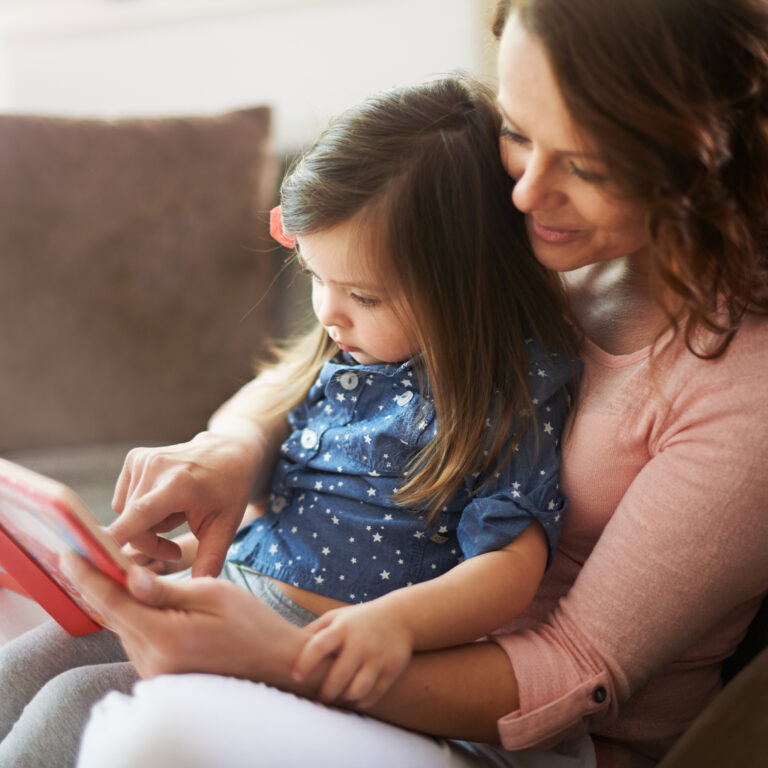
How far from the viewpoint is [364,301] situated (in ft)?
2.85

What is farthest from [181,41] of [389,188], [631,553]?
[631,553]

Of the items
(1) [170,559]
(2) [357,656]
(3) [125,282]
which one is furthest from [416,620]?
(3) [125,282]

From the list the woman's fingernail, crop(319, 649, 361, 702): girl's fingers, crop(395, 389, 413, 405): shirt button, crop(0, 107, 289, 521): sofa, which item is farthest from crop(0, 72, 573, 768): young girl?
crop(0, 107, 289, 521): sofa

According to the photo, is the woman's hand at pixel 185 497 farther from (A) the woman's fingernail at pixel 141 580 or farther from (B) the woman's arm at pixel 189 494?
(A) the woman's fingernail at pixel 141 580

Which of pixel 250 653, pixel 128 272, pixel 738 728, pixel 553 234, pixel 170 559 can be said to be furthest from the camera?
pixel 128 272

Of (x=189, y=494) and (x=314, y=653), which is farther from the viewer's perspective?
(x=189, y=494)

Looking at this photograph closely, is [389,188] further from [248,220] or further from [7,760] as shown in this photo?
[248,220]

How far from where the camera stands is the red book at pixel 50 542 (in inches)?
23.4

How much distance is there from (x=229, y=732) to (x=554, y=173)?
0.52 metres

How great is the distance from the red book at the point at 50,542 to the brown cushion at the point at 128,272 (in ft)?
2.17

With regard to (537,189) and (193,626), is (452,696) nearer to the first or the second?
(193,626)

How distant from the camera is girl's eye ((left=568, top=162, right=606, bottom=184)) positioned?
709 mm

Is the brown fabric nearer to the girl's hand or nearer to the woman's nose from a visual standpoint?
the girl's hand

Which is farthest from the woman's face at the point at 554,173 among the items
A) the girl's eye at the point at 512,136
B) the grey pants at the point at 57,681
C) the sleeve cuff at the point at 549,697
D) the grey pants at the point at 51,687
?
the grey pants at the point at 51,687
